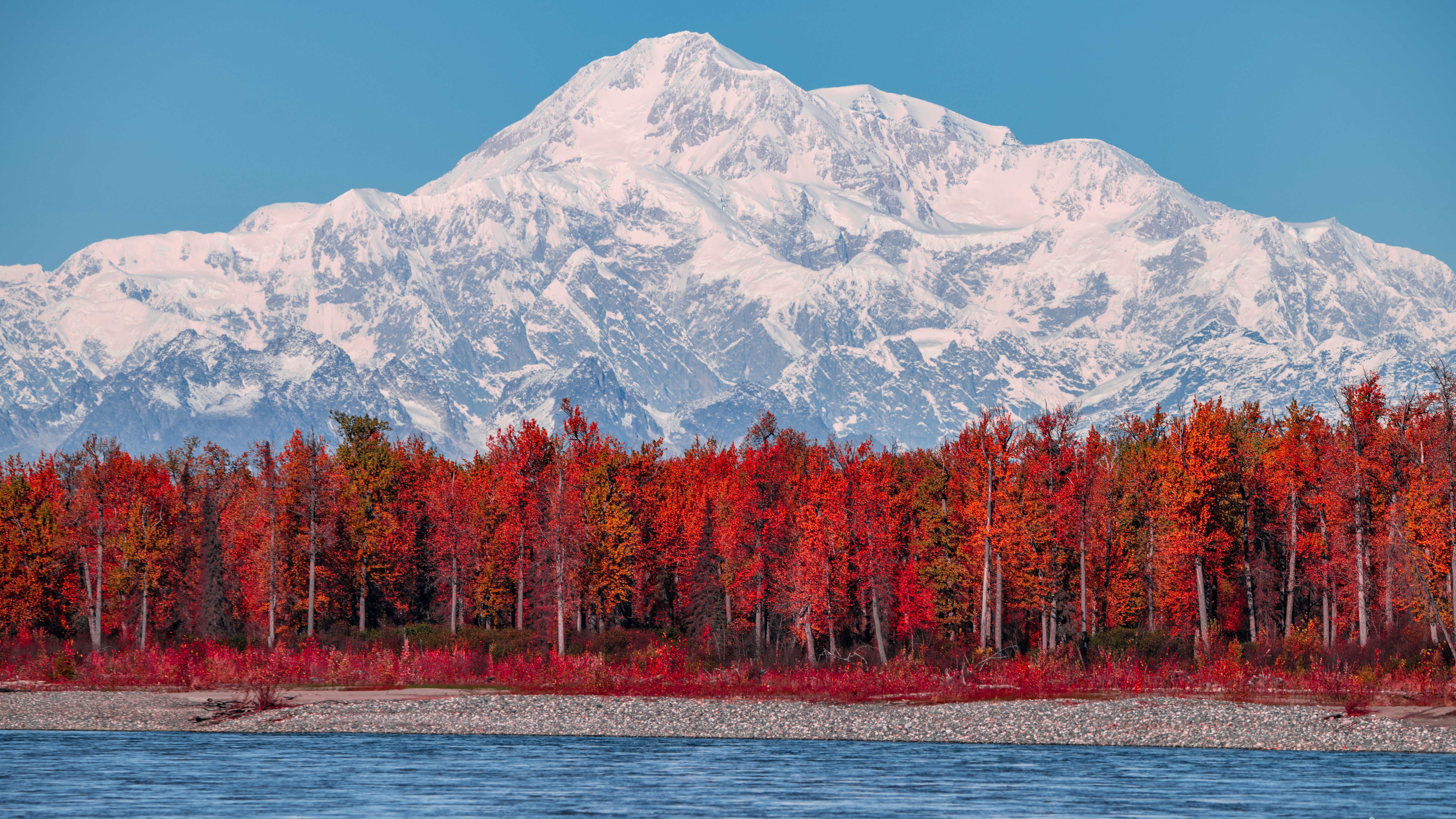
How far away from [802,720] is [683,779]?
13.8 m

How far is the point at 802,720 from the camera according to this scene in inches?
2073

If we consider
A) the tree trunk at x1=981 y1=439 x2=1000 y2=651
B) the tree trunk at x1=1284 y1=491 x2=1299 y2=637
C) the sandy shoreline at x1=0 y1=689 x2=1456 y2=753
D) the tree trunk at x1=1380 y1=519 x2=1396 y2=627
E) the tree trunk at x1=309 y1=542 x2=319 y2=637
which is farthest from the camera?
the tree trunk at x1=309 y1=542 x2=319 y2=637

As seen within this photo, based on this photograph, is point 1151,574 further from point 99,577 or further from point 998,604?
point 99,577

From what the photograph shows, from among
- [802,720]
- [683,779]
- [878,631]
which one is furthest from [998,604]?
[683,779]

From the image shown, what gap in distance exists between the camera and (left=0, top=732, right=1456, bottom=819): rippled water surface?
1353 inches

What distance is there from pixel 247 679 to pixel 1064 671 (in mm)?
38128

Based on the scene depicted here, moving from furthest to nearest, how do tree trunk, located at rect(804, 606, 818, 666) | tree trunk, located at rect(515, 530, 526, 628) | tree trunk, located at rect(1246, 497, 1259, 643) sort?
tree trunk, located at rect(515, 530, 526, 628), tree trunk, located at rect(1246, 497, 1259, 643), tree trunk, located at rect(804, 606, 818, 666)

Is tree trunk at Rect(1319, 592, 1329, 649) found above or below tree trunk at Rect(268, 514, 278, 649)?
below

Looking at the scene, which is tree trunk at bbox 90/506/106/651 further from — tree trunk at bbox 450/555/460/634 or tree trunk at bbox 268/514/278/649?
tree trunk at bbox 450/555/460/634

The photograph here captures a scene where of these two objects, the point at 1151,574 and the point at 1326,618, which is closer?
the point at 1326,618

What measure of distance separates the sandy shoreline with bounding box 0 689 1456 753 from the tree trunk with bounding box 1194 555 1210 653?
14561mm

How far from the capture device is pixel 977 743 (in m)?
47.9

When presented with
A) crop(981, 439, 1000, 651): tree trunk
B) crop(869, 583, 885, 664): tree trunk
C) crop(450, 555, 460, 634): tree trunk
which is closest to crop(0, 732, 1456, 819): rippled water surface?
crop(869, 583, 885, 664): tree trunk

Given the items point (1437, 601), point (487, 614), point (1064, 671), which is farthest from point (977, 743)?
point (487, 614)
